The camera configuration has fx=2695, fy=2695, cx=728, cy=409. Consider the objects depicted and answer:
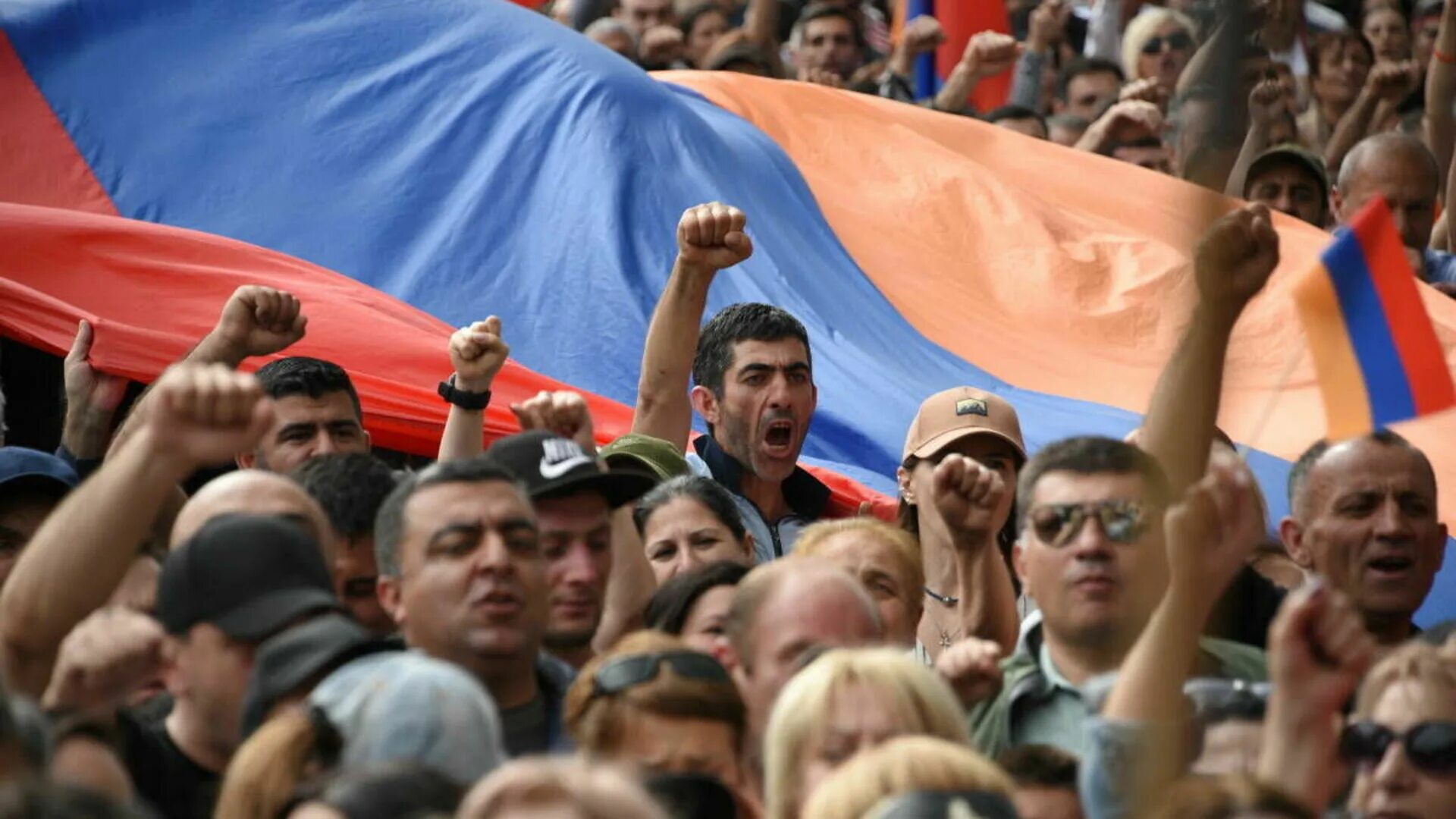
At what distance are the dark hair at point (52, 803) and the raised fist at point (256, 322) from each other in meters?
2.66

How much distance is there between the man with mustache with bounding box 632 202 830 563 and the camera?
5719 millimetres

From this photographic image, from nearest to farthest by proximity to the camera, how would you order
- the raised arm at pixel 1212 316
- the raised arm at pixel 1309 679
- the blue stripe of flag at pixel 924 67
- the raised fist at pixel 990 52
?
the raised arm at pixel 1309 679
the raised arm at pixel 1212 316
the raised fist at pixel 990 52
the blue stripe of flag at pixel 924 67

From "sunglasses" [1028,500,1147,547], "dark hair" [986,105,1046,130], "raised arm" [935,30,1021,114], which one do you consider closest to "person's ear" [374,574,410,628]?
"sunglasses" [1028,500,1147,547]

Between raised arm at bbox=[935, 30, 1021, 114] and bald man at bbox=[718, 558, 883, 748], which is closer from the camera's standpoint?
bald man at bbox=[718, 558, 883, 748]

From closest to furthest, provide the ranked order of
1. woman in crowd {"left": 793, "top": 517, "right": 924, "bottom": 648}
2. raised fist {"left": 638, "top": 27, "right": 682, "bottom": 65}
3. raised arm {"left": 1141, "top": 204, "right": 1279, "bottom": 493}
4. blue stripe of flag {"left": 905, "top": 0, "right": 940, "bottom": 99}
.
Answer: raised arm {"left": 1141, "top": 204, "right": 1279, "bottom": 493} < woman in crowd {"left": 793, "top": 517, "right": 924, "bottom": 648} < raised fist {"left": 638, "top": 27, "right": 682, "bottom": 65} < blue stripe of flag {"left": 905, "top": 0, "right": 940, "bottom": 99}

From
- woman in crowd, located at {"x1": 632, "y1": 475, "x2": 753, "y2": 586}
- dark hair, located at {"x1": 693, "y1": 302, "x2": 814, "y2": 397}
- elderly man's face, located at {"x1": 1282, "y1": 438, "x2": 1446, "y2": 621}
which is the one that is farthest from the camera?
dark hair, located at {"x1": 693, "y1": 302, "x2": 814, "y2": 397}

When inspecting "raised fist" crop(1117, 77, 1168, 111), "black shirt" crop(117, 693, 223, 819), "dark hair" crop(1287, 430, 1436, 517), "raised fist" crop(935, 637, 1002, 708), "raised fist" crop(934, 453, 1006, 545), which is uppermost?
"raised fist" crop(1117, 77, 1168, 111)

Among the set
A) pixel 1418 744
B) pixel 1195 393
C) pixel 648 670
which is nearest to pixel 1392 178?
pixel 1195 393

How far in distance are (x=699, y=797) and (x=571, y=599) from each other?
1.15 metres

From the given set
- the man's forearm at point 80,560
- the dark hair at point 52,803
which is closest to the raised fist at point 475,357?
the man's forearm at point 80,560

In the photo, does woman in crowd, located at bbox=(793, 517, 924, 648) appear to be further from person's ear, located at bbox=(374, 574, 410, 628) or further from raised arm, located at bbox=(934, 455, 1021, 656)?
person's ear, located at bbox=(374, 574, 410, 628)

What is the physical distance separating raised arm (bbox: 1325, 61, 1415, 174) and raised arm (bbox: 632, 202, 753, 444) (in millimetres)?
4225

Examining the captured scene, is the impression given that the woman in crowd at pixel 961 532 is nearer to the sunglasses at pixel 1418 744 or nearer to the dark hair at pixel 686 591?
the dark hair at pixel 686 591

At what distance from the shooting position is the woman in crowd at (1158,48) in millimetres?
9945
